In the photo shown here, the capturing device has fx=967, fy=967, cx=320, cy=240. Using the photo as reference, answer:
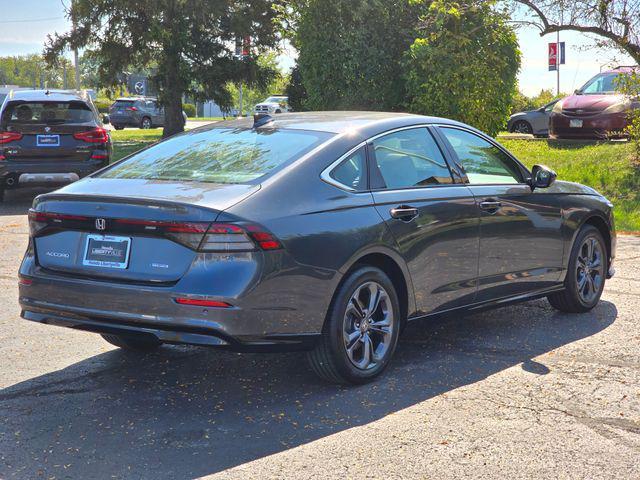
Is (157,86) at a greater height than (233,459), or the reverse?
(157,86)

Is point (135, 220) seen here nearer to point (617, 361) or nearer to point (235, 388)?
point (235, 388)

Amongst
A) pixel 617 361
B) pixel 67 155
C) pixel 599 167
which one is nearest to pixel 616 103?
pixel 599 167

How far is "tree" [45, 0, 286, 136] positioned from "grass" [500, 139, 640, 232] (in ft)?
31.2

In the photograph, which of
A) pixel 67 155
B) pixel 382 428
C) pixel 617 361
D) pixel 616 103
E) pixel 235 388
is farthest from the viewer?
pixel 616 103

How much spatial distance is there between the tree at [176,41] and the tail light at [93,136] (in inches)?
456

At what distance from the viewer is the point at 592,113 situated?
2042 centimetres

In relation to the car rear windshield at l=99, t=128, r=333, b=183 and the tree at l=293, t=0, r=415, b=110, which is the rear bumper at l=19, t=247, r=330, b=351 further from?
the tree at l=293, t=0, r=415, b=110

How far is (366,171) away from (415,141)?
2.17 ft

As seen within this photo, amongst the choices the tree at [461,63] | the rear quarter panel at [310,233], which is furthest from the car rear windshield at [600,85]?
the rear quarter panel at [310,233]

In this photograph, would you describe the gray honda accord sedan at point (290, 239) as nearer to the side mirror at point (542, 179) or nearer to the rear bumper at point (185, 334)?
the rear bumper at point (185, 334)

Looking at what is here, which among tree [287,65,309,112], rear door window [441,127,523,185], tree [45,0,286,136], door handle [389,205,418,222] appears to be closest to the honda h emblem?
door handle [389,205,418,222]

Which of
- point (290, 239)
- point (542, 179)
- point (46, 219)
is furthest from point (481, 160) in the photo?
point (46, 219)

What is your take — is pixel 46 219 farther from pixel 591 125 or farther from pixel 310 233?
pixel 591 125

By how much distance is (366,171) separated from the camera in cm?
574
